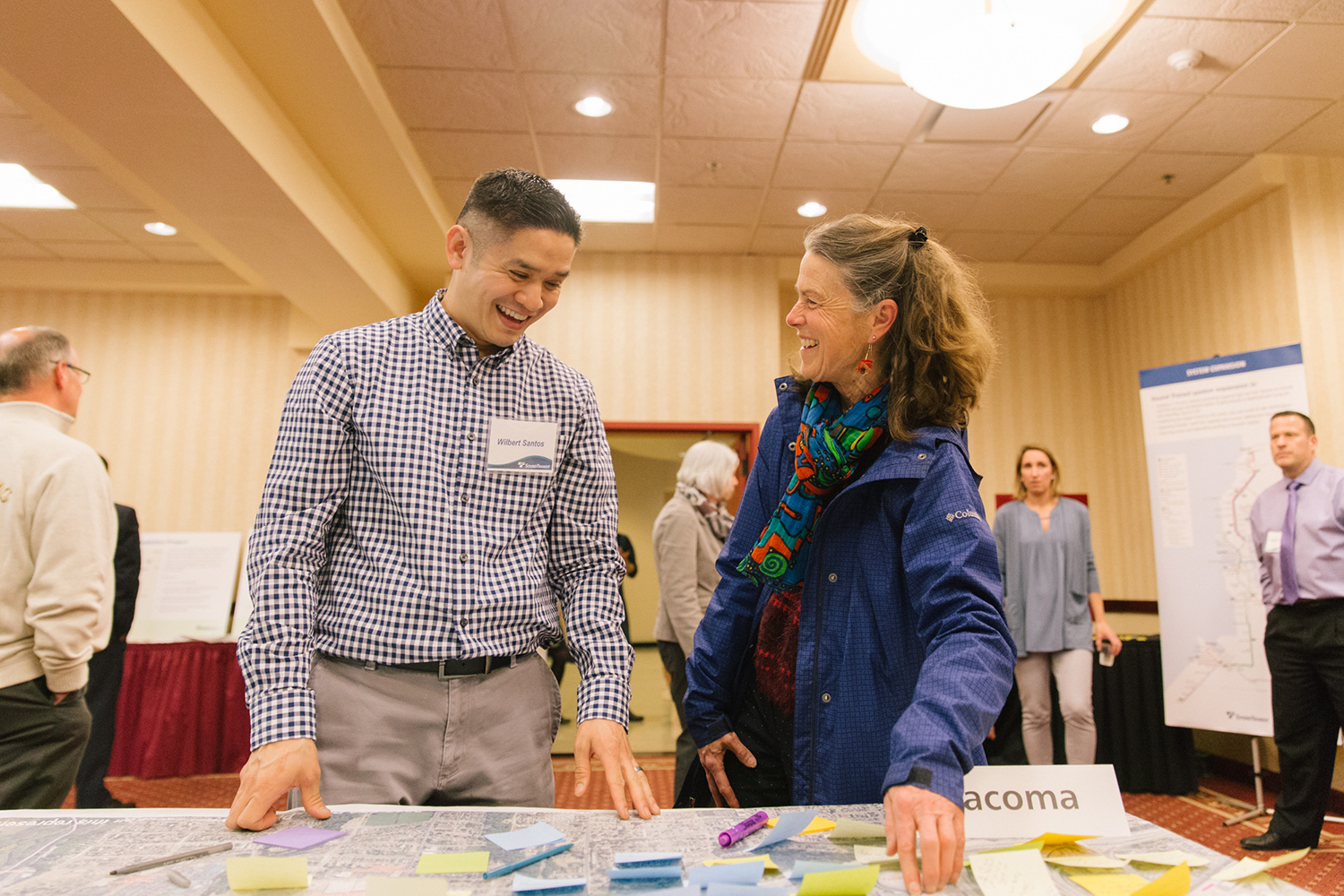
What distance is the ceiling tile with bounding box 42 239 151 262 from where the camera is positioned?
214 inches

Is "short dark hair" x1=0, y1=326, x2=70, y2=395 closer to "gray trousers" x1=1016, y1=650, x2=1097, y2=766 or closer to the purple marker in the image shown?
the purple marker

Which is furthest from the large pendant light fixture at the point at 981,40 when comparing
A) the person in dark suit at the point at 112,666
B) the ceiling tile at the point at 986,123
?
the person in dark suit at the point at 112,666

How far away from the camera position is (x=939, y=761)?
0.89 m

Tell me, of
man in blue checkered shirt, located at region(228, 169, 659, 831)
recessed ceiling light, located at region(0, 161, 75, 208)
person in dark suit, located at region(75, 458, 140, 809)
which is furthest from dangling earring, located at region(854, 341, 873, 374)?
recessed ceiling light, located at region(0, 161, 75, 208)

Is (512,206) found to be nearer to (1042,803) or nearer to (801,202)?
(1042,803)

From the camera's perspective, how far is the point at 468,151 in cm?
426

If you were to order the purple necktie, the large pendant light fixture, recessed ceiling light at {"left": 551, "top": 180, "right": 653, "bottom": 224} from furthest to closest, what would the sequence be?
1. recessed ceiling light at {"left": 551, "top": 180, "right": 653, "bottom": 224}
2. the purple necktie
3. the large pendant light fixture

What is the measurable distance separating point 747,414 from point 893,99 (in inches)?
87.4

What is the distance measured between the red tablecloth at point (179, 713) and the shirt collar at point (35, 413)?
280 centimetres

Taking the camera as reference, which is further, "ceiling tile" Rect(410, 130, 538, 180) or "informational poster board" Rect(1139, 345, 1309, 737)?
"ceiling tile" Rect(410, 130, 538, 180)

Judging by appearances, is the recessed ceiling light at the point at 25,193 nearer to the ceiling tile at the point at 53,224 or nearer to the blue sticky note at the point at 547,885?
the ceiling tile at the point at 53,224

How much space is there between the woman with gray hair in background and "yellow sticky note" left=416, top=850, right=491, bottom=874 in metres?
2.20

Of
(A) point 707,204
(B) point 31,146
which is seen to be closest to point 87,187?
(B) point 31,146

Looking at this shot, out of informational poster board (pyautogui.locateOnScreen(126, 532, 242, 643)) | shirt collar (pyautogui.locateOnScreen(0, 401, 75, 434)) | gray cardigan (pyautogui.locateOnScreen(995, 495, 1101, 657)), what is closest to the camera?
shirt collar (pyautogui.locateOnScreen(0, 401, 75, 434))
